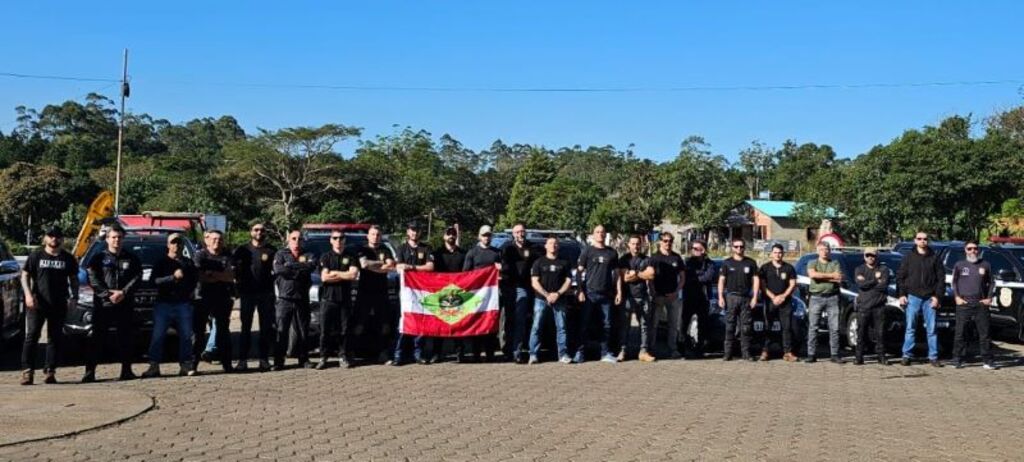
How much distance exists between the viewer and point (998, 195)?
4119 centimetres

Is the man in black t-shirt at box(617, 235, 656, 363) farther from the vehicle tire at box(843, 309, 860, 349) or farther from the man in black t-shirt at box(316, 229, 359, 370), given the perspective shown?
the man in black t-shirt at box(316, 229, 359, 370)

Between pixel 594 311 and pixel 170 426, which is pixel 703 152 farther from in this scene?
pixel 170 426

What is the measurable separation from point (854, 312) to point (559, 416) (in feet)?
24.0

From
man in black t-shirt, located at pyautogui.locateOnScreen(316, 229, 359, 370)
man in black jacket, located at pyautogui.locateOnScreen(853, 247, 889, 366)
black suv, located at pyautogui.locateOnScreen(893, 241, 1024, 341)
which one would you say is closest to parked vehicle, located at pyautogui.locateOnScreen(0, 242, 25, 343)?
man in black t-shirt, located at pyautogui.locateOnScreen(316, 229, 359, 370)

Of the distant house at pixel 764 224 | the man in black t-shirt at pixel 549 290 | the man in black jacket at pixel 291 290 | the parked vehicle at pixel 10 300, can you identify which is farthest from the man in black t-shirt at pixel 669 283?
the distant house at pixel 764 224

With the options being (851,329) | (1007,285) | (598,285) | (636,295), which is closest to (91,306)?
(598,285)

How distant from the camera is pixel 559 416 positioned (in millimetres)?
9031

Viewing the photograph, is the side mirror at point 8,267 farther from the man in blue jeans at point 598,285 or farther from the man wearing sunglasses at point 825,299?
the man wearing sunglasses at point 825,299

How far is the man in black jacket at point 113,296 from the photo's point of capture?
420 inches

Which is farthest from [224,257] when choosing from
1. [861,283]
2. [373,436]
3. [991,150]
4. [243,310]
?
[991,150]

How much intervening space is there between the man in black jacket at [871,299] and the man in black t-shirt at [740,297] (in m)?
1.43

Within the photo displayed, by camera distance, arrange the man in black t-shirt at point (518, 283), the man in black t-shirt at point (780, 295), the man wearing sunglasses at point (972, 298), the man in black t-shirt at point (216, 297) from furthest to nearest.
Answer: the man in black t-shirt at point (780, 295), the man wearing sunglasses at point (972, 298), the man in black t-shirt at point (518, 283), the man in black t-shirt at point (216, 297)

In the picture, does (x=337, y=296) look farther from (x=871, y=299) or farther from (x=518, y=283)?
(x=871, y=299)

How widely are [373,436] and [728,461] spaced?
2857 mm
